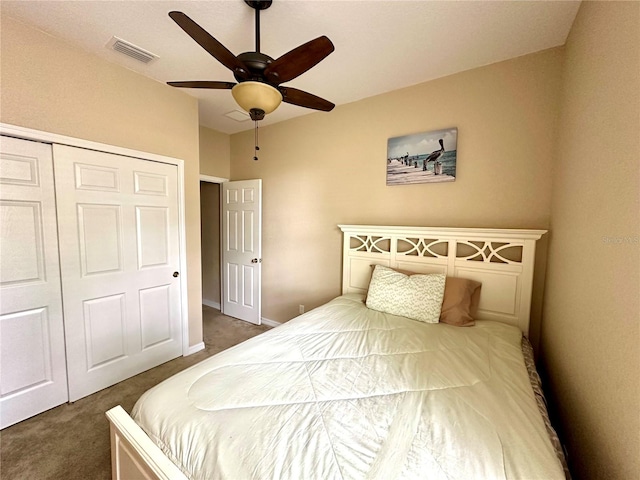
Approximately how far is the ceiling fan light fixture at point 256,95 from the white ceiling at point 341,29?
618 millimetres

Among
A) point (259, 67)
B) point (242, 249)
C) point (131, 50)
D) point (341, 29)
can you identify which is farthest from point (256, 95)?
point (242, 249)

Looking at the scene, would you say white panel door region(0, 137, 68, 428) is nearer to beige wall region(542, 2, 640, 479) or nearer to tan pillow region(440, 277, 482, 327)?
tan pillow region(440, 277, 482, 327)

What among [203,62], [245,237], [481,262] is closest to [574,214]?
[481,262]

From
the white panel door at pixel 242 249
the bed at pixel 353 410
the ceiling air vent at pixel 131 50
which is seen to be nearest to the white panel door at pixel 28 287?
the ceiling air vent at pixel 131 50

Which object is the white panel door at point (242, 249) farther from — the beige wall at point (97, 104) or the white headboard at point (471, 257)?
the white headboard at point (471, 257)

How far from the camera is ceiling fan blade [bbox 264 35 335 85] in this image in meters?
1.15

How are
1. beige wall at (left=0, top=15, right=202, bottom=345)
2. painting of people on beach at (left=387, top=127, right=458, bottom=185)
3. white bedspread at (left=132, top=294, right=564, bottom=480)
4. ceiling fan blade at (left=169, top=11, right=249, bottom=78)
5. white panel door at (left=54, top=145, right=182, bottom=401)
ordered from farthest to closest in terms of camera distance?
1. painting of people on beach at (left=387, top=127, right=458, bottom=185)
2. white panel door at (left=54, top=145, right=182, bottom=401)
3. beige wall at (left=0, top=15, right=202, bottom=345)
4. ceiling fan blade at (left=169, top=11, right=249, bottom=78)
5. white bedspread at (left=132, top=294, right=564, bottom=480)

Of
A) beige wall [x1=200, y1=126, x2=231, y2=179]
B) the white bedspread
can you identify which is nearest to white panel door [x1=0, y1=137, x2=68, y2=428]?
the white bedspread

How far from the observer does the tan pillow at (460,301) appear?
1.85 metres

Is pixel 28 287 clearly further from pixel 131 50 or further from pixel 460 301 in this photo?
pixel 460 301

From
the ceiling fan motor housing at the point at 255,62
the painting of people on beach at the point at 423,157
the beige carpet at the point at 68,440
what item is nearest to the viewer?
the ceiling fan motor housing at the point at 255,62

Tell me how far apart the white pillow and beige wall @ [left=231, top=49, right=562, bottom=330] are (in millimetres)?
583

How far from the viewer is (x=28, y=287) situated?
1.79 meters

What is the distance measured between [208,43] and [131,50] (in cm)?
128
